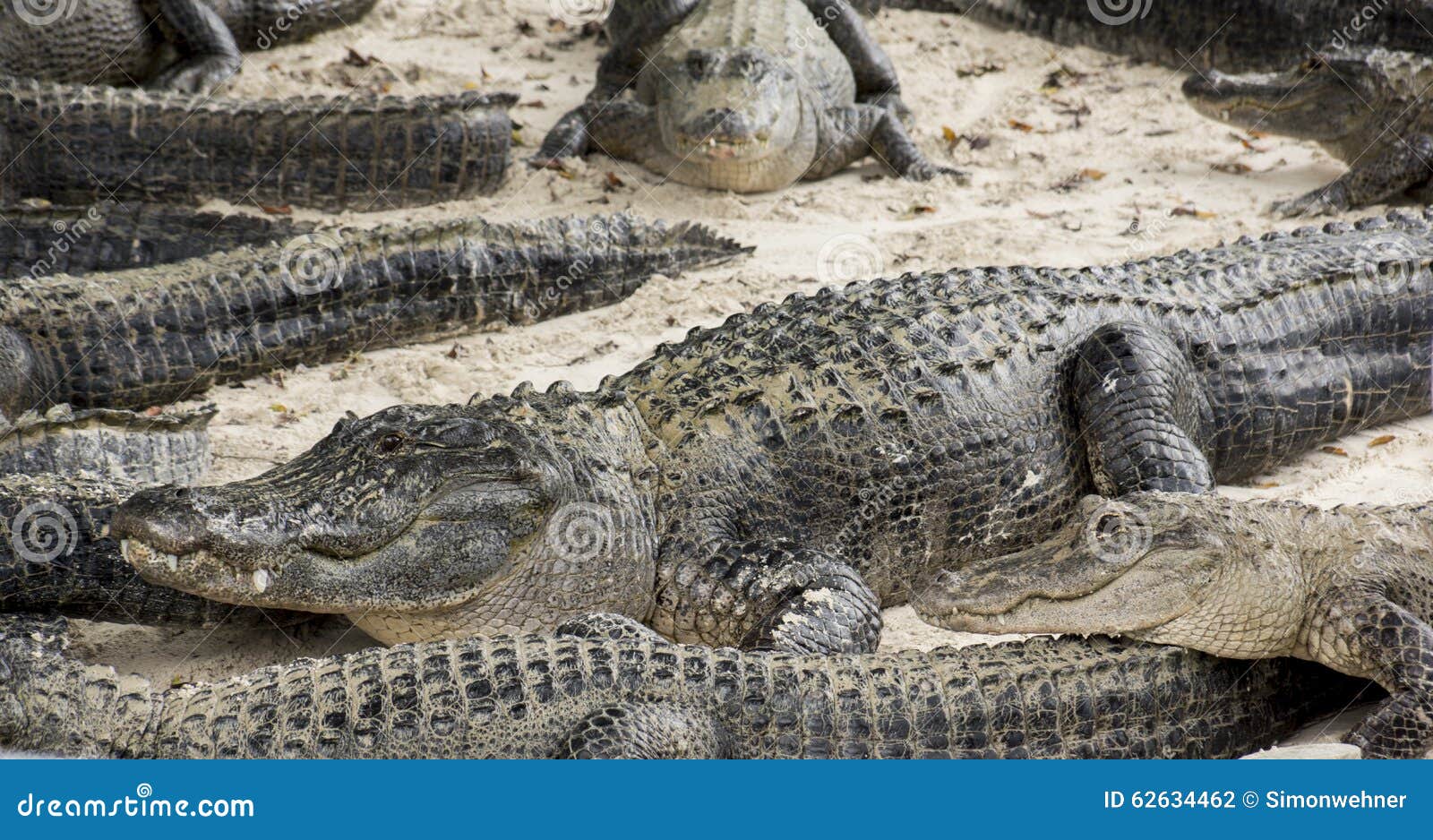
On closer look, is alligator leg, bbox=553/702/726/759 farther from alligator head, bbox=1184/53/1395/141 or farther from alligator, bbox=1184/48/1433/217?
alligator head, bbox=1184/53/1395/141

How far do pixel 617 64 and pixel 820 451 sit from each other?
15.5 feet

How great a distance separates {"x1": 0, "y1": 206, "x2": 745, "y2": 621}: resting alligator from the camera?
15.5 ft

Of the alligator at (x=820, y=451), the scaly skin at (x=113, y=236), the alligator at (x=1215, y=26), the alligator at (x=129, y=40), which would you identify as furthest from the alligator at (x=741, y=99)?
the alligator at (x=820, y=451)

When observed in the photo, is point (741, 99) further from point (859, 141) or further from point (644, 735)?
point (644, 735)

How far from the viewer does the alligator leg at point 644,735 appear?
2.98 meters

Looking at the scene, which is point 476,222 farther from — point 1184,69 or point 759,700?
point 1184,69

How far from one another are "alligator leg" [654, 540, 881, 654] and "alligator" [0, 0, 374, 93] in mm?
5382

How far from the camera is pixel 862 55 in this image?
8.55 metres

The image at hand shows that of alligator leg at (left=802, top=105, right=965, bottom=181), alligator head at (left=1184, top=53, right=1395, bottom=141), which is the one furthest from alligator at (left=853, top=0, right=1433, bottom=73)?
alligator leg at (left=802, top=105, right=965, bottom=181)

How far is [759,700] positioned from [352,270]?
3.30m

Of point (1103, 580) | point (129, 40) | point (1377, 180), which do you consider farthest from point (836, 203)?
point (1103, 580)

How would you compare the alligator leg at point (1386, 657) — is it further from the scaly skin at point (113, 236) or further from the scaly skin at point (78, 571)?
the scaly skin at point (113, 236)

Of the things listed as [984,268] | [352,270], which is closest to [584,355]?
[352,270]

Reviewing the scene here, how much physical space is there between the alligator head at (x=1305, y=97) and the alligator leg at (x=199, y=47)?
204 inches
